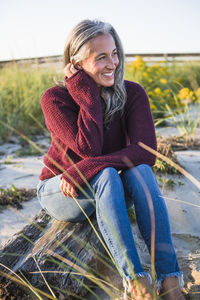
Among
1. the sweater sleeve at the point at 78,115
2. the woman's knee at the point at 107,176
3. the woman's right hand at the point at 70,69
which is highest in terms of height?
the woman's right hand at the point at 70,69

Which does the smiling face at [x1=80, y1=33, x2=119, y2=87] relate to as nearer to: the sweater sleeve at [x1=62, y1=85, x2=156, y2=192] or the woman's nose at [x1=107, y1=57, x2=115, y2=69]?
the woman's nose at [x1=107, y1=57, x2=115, y2=69]

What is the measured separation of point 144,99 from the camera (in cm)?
217

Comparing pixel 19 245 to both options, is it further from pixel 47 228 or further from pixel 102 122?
pixel 102 122

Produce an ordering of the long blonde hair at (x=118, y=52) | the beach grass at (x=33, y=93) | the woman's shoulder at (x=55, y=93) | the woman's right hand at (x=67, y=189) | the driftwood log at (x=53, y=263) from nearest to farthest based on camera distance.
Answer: the driftwood log at (x=53, y=263)
the woman's right hand at (x=67, y=189)
the long blonde hair at (x=118, y=52)
the woman's shoulder at (x=55, y=93)
the beach grass at (x=33, y=93)

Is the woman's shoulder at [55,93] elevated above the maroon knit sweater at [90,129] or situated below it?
above

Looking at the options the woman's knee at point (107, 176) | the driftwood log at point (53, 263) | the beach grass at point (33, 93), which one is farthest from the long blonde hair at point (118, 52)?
the beach grass at point (33, 93)

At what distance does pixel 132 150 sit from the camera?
192cm

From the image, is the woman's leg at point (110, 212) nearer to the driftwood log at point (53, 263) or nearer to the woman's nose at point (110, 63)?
the driftwood log at point (53, 263)

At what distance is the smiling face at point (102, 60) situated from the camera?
2.02 m

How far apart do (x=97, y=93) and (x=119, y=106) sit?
0.18 metres

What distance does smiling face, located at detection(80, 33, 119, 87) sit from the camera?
202 centimetres

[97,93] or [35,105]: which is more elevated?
[97,93]

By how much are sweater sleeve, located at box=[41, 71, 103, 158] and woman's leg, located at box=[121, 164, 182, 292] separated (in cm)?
34

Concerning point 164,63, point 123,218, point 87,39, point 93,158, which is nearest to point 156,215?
point 123,218
